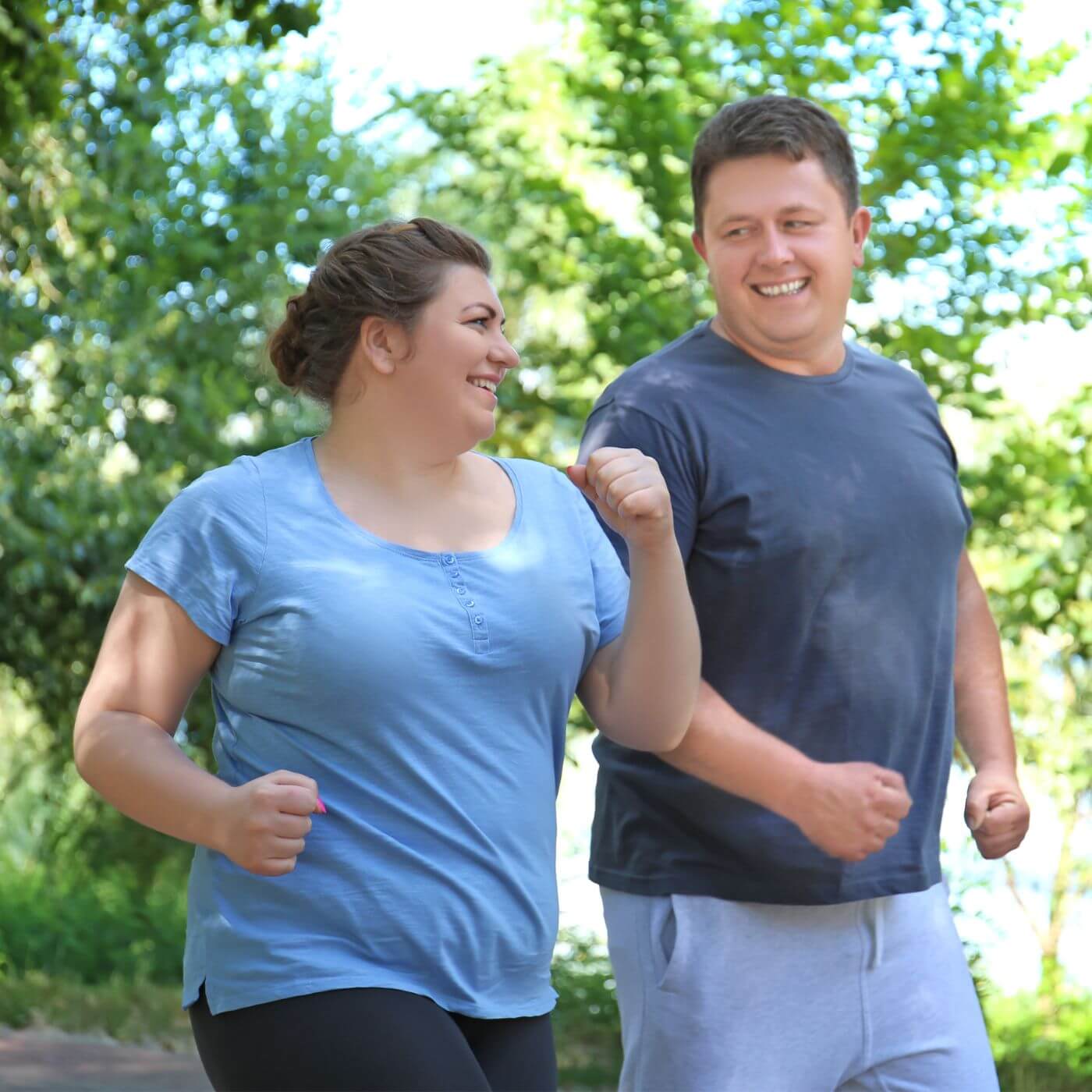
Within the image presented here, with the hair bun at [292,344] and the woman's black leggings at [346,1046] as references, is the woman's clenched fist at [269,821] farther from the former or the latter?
the hair bun at [292,344]

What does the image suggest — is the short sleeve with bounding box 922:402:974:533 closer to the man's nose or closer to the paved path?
the man's nose

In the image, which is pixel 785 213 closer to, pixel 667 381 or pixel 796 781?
pixel 667 381

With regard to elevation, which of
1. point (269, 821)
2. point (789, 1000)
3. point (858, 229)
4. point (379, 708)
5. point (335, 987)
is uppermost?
point (858, 229)

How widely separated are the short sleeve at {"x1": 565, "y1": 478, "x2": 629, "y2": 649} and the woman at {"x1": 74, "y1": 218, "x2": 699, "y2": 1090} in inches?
3.5

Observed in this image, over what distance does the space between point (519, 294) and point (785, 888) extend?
18.1 ft

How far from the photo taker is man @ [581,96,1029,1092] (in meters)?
2.54

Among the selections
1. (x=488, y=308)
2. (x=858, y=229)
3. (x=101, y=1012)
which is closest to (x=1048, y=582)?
(x=858, y=229)

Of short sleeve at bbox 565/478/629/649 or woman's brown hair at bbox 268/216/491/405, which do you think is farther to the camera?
short sleeve at bbox 565/478/629/649

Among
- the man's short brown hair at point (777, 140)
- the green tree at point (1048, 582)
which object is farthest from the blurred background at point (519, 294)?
the man's short brown hair at point (777, 140)

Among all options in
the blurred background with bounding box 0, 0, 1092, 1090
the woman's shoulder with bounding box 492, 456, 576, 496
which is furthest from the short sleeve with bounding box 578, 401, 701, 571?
the blurred background with bounding box 0, 0, 1092, 1090

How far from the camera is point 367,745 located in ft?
6.63

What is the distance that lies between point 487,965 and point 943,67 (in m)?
4.88

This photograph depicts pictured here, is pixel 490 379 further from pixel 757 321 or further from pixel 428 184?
pixel 428 184

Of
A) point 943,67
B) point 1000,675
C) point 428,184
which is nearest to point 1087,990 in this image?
point 943,67
